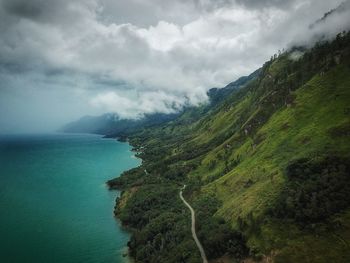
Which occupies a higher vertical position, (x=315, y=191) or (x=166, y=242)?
(x=315, y=191)

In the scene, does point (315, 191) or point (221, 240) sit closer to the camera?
point (221, 240)

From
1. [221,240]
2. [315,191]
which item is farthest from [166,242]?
[315,191]

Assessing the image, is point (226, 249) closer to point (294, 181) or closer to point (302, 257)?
point (302, 257)

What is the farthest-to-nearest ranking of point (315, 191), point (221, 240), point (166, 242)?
point (166, 242)
point (315, 191)
point (221, 240)

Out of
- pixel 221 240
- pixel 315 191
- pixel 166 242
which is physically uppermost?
pixel 315 191

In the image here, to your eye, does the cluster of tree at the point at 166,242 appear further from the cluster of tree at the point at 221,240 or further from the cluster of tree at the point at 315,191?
the cluster of tree at the point at 315,191

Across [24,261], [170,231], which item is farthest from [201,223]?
[24,261]

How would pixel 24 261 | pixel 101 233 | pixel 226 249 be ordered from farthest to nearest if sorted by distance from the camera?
pixel 101 233, pixel 24 261, pixel 226 249

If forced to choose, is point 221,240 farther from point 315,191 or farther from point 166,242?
point 315,191

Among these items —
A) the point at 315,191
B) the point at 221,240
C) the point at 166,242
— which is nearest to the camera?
the point at 221,240
